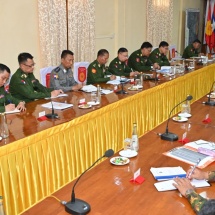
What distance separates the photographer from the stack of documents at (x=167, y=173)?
1775 mm

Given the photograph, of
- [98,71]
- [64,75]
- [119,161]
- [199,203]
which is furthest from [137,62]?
[199,203]

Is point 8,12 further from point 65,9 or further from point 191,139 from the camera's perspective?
point 191,139

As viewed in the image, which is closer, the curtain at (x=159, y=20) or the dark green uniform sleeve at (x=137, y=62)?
the dark green uniform sleeve at (x=137, y=62)

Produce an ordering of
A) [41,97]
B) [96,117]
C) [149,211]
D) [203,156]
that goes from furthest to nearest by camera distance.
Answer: [41,97]
[96,117]
[203,156]
[149,211]

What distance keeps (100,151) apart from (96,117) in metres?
0.33

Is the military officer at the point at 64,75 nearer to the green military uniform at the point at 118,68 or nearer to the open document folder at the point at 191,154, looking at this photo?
the green military uniform at the point at 118,68

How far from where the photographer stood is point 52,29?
Result: 5008 millimetres

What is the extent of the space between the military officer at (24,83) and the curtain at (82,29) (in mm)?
1996

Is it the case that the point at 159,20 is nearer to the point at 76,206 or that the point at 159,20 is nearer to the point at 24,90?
the point at 24,90

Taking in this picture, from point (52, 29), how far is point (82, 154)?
274 cm

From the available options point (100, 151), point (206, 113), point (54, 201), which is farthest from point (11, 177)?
point (206, 113)

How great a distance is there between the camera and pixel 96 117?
3.10m

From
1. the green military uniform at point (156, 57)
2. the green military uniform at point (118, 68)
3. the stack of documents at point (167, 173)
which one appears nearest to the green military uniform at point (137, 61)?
the green military uniform at point (156, 57)

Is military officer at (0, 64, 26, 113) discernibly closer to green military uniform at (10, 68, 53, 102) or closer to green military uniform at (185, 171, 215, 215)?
green military uniform at (10, 68, 53, 102)
